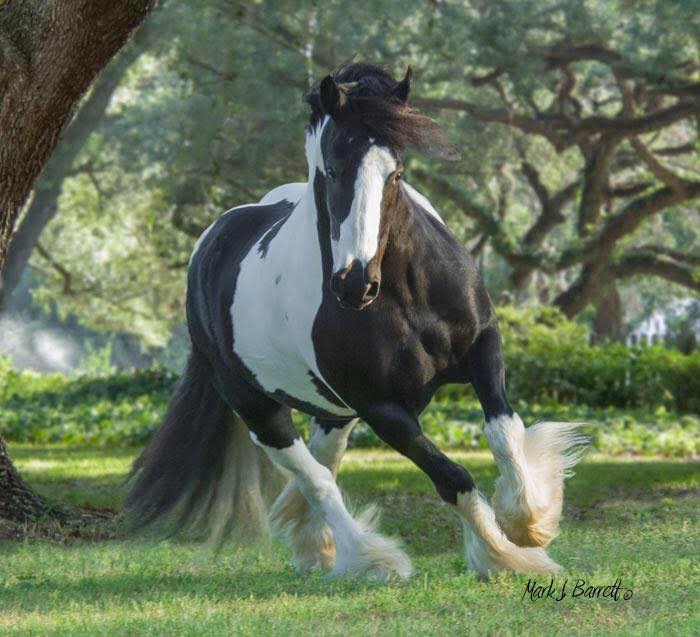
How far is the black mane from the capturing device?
508 cm

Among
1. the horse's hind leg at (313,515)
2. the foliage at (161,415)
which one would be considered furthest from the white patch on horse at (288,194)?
the foliage at (161,415)

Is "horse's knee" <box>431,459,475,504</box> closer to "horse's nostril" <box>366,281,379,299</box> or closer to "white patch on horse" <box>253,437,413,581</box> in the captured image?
"white patch on horse" <box>253,437,413,581</box>

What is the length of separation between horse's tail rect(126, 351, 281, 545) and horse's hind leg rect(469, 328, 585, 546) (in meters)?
1.96

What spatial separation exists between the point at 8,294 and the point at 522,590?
21.5 metres

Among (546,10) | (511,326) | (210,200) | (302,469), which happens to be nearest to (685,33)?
(546,10)

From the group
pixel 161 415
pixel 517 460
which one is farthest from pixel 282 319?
pixel 161 415

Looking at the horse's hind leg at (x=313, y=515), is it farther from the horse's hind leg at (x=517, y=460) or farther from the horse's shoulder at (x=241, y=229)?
the horse's hind leg at (x=517, y=460)

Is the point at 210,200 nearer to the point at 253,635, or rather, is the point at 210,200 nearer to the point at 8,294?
the point at 8,294

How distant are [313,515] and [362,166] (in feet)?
7.45

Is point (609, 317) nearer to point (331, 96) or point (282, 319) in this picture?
point (282, 319)

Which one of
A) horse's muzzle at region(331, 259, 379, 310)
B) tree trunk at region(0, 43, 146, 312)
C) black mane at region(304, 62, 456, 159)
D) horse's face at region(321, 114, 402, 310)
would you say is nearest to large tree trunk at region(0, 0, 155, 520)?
black mane at region(304, 62, 456, 159)

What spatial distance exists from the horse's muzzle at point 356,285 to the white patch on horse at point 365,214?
0.09ft

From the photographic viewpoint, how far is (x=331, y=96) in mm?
5223

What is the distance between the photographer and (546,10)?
801 inches
